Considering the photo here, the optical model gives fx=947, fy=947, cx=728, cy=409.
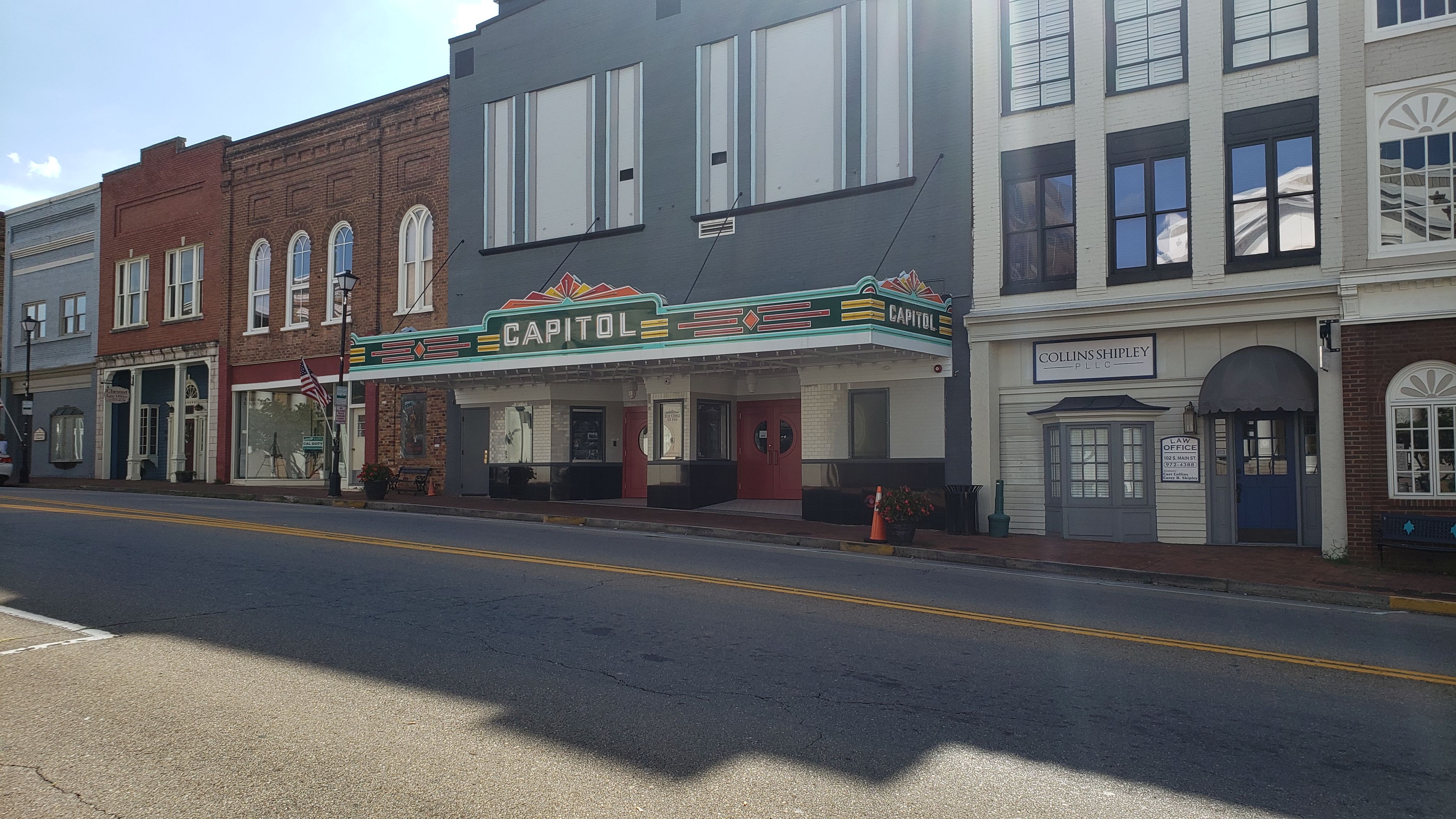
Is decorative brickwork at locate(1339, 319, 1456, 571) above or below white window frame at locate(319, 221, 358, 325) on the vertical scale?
below

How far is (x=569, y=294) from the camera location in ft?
63.1

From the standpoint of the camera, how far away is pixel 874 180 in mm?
19031

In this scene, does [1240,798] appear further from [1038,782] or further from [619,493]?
[619,493]

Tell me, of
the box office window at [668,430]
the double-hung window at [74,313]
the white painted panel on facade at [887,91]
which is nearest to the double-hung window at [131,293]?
the double-hung window at [74,313]

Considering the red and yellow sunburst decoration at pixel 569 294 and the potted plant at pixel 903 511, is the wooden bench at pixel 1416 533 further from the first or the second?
the red and yellow sunburst decoration at pixel 569 294

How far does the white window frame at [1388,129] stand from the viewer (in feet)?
43.6

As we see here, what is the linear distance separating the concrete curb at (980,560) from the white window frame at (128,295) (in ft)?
55.2

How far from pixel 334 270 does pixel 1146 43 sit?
75.3ft

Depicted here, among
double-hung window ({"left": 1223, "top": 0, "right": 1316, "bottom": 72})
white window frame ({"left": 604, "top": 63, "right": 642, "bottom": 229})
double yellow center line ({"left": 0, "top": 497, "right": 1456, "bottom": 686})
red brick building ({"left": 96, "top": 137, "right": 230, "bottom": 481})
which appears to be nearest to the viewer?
double yellow center line ({"left": 0, "top": 497, "right": 1456, "bottom": 686})

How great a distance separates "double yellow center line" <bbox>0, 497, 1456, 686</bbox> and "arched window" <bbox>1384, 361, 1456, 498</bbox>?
25.2 ft

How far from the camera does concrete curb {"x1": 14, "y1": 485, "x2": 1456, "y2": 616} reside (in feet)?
35.8

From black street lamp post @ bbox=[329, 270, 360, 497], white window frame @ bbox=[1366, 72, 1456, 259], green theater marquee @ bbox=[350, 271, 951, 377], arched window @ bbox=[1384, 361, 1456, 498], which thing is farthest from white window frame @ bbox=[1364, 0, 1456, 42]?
black street lamp post @ bbox=[329, 270, 360, 497]

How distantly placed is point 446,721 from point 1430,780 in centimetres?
521

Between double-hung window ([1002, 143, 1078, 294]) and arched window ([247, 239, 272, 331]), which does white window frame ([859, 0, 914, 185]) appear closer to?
double-hung window ([1002, 143, 1078, 294])
